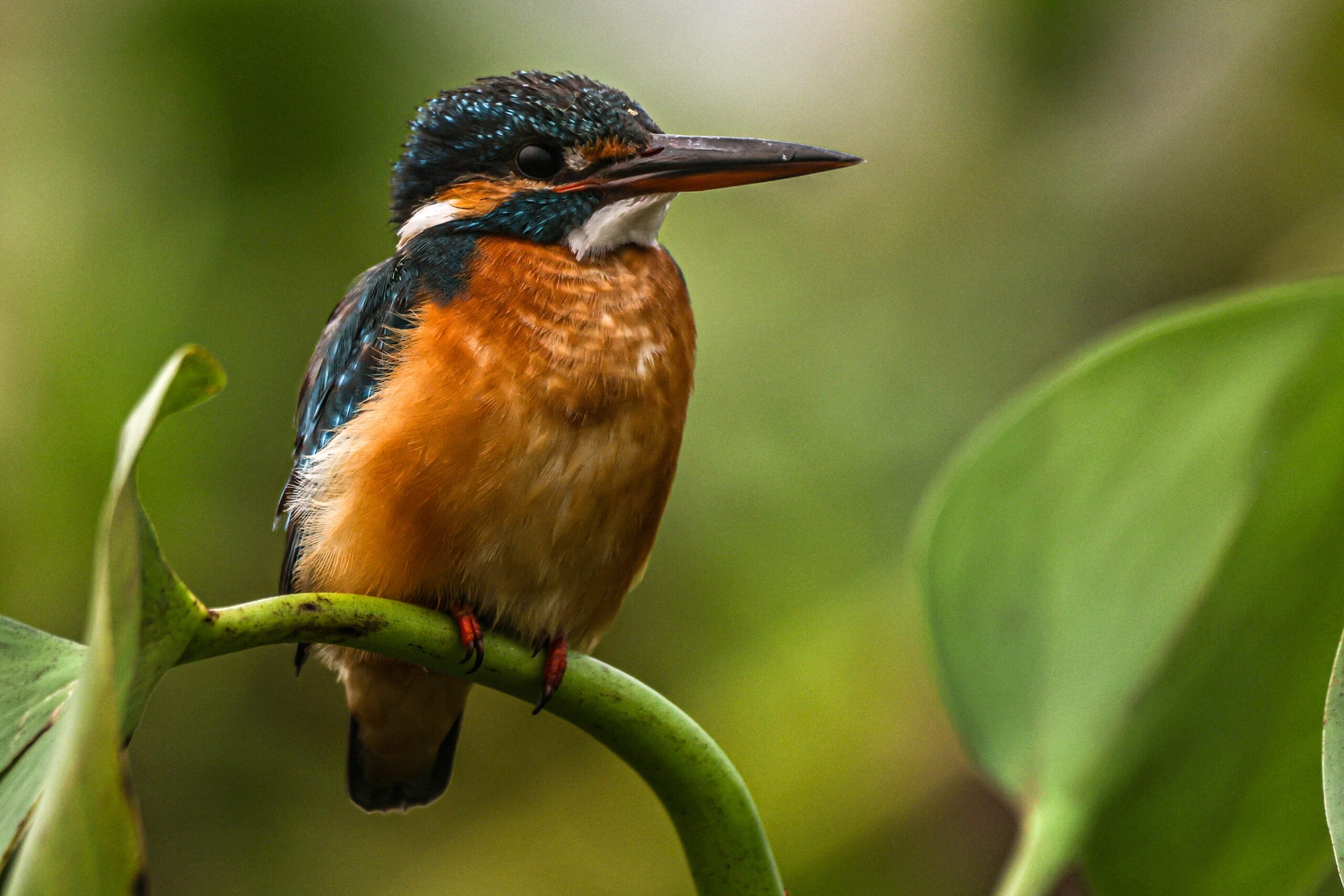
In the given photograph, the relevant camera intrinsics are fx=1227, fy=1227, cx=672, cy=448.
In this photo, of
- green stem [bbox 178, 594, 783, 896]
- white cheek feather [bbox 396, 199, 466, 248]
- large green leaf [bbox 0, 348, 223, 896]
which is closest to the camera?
large green leaf [bbox 0, 348, 223, 896]

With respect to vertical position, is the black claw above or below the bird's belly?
below

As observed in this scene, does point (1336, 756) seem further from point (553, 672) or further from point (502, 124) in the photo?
point (502, 124)

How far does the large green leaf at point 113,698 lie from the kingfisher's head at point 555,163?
0.71m

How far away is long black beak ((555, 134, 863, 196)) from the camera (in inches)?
41.8

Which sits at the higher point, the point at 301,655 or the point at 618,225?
the point at 618,225

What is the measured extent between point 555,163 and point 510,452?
1.15 feet

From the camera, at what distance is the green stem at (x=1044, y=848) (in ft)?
2.85

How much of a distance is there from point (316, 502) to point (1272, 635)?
0.85 metres

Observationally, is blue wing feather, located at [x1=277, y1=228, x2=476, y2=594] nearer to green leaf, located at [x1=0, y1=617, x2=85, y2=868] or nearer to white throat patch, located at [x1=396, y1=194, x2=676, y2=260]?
white throat patch, located at [x1=396, y1=194, x2=676, y2=260]

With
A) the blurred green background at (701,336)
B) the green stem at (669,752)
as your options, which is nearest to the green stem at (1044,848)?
the green stem at (669,752)

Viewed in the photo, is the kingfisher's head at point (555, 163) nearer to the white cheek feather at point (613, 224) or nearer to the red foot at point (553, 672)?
the white cheek feather at point (613, 224)

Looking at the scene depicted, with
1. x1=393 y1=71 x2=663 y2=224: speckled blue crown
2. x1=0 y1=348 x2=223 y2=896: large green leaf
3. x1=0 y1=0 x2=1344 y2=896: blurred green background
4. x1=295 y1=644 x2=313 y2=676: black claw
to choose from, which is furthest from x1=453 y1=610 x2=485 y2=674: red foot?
x1=0 y1=0 x2=1344 y2=896: blurred green background

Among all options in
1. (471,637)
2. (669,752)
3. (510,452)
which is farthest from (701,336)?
(669,752)

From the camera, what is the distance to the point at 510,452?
3.54 feet
